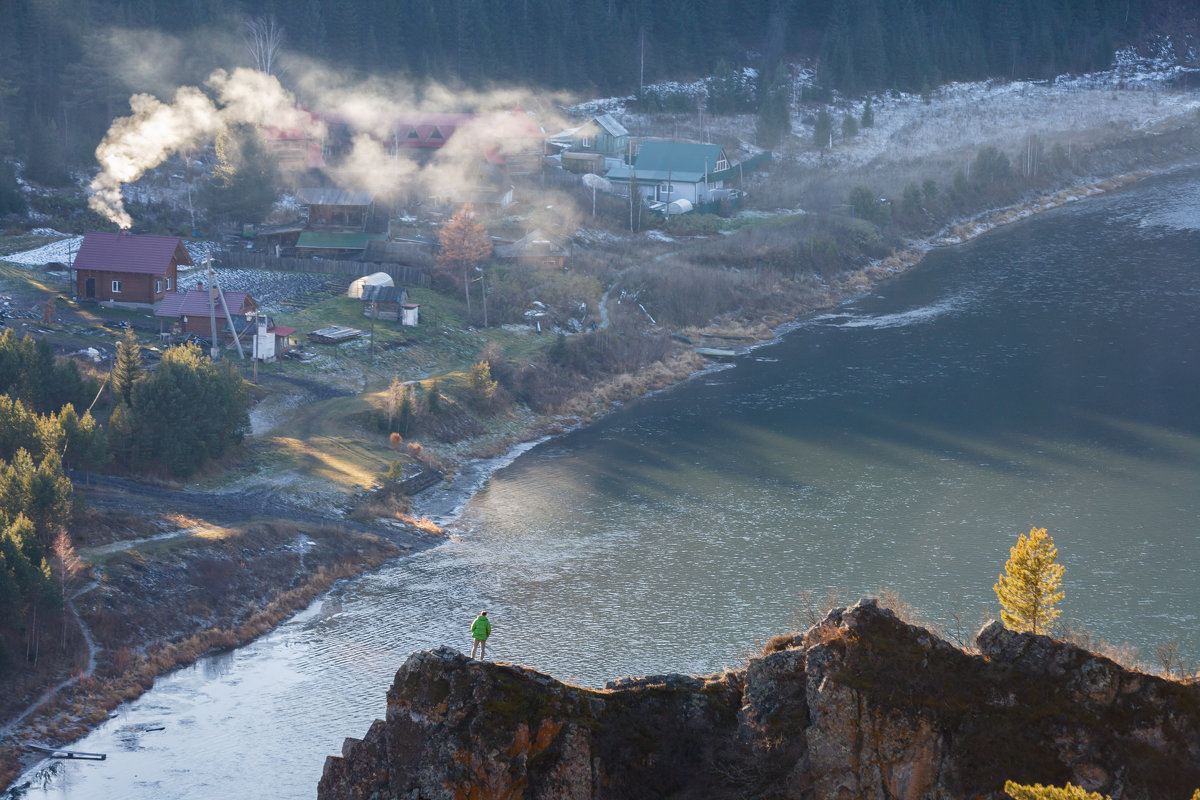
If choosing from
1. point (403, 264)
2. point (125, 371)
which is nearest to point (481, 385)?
point (125, 371)

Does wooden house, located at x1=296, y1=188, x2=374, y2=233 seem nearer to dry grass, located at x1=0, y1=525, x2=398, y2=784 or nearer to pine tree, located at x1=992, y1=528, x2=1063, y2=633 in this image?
dry grass, located at x1=0, y1=525, x2=398, y2=784

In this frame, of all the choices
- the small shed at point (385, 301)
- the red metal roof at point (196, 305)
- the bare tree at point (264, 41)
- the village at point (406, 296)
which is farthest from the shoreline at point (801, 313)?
the bare tree at point (264, 41)

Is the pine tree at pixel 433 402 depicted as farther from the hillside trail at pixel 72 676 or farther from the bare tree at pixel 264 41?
the bare tree at pixel 264 41

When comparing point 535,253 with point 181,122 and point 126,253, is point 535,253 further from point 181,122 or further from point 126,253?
point 181,122

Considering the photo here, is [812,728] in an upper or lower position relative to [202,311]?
lower

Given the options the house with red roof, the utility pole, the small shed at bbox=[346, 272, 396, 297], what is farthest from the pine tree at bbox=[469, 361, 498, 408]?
the house with red roof
